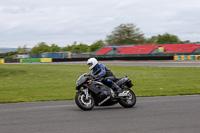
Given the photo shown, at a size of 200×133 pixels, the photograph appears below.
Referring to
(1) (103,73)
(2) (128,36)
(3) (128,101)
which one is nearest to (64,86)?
(3) (128,101)

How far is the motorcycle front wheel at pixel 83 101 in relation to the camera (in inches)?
319

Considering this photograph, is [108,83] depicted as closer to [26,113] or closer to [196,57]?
[26,113]

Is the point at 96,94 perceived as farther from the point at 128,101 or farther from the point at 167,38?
the point at 167,38

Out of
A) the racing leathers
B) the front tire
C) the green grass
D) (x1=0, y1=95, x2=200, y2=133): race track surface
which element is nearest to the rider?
the racing leathers

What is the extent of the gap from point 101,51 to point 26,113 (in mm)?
70616

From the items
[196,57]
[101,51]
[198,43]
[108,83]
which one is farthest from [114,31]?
[108,83]

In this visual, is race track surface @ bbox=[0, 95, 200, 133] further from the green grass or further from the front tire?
the green grass

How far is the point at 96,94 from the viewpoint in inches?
328

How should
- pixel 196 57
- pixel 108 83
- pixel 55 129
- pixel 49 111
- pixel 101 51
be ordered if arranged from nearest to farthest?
pixel 55 129
pixel 49 111
pixel 108 83
pixel 196 57
pixel 101 51

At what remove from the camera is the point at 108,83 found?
866cm

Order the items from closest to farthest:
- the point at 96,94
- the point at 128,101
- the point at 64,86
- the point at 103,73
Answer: the point at 96,94 < the point at 103,73 < the point at 128,101 < the point at 64,86

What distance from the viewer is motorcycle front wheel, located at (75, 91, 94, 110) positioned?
809cm

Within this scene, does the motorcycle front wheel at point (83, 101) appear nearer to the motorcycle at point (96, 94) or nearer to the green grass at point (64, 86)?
the motorcycle at point (96, 94)

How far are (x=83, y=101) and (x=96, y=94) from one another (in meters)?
0.41
